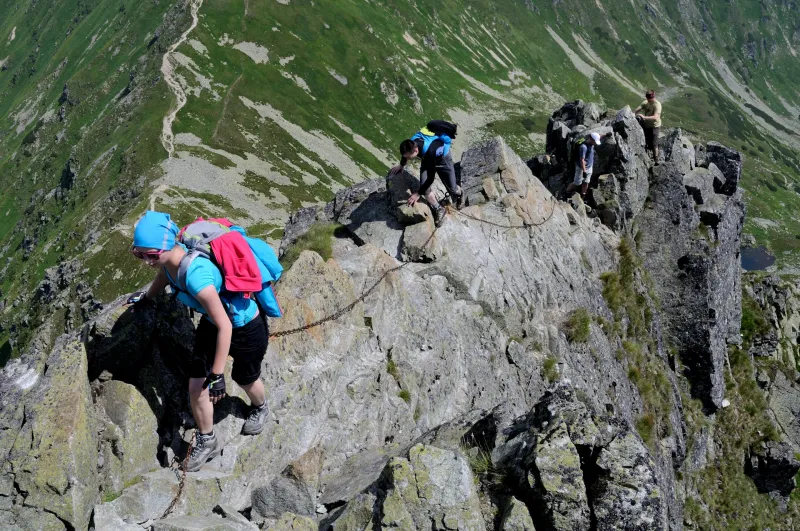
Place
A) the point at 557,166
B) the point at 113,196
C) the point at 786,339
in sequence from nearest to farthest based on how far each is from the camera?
1. the point at 557,166
2. the point at 786,339
3. the point at 113,196

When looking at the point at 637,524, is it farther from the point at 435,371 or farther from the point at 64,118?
the point at 64,118

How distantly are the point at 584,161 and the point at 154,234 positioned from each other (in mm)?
26592

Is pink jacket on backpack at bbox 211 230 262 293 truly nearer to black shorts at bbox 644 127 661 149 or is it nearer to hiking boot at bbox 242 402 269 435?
hiking boot at bbox 242 402 269 435

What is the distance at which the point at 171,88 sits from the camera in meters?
162

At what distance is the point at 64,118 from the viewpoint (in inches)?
7653

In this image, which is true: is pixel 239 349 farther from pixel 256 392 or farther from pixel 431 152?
pixel 431 152

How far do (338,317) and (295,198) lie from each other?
407 ft

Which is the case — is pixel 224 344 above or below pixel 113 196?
above

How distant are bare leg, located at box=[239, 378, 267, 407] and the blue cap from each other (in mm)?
3656

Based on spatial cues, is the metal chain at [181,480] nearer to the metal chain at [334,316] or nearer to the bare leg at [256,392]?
the metal chain at [334,316]

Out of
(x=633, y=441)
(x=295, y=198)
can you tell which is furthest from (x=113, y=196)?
(x=633, y=441)

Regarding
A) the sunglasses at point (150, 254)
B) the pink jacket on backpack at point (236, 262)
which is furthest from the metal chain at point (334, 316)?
the sunglasses at point (150, 254)

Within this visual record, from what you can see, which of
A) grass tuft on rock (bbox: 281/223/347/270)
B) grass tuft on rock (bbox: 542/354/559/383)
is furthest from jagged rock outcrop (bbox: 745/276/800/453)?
grass tuft on rock (bbox: 281/223/347/270)

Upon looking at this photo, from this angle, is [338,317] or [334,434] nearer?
[334,434]
